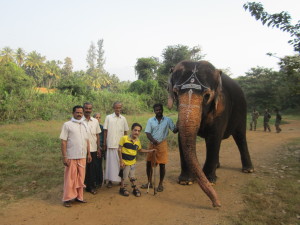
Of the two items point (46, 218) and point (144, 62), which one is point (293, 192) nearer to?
point (46, 218)

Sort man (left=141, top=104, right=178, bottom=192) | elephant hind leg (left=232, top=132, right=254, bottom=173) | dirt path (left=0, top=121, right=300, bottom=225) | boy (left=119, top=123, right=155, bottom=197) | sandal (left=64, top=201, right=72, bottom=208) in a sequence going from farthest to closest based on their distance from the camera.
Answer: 1. elephant hind leg (left=232, top=132, right=254, bottom=173)
2. man (left=141, top=104, right=178, bottom=192)
3. boy (left=119, top=123, right=155, bottom=197)
4. sandal (left=64, top=201, right=72, bottom=208)
5. dirt path (left=0, top=121, right=300, bottom=225)

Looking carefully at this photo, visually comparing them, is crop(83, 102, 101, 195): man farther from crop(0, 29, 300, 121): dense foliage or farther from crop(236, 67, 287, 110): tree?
crop(236, 67, 287, 110): tree

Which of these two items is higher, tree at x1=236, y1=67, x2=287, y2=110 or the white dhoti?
tree at x1=236, y1=67, x2=287, y2=110

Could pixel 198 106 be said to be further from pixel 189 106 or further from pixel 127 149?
pixel 127 149

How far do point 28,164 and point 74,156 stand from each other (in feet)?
11.9

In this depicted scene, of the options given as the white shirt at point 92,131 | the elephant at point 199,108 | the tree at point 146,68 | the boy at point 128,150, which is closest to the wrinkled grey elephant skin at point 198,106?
the elephant at point 199,108

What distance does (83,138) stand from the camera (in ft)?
14.3

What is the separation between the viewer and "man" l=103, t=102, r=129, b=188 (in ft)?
16.5

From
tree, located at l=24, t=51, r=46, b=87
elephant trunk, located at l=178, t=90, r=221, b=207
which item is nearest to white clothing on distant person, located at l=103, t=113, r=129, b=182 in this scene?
elephant trunk, located at l=178, t=90, r=221, b=207

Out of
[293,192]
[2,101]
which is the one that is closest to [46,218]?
[293,192]

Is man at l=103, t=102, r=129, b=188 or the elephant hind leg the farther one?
the elephant hind leg

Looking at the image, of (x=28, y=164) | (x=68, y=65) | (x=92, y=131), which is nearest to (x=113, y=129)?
(x=92, y=131)

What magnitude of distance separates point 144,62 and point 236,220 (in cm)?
3449

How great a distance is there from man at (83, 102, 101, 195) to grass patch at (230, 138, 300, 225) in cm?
260
